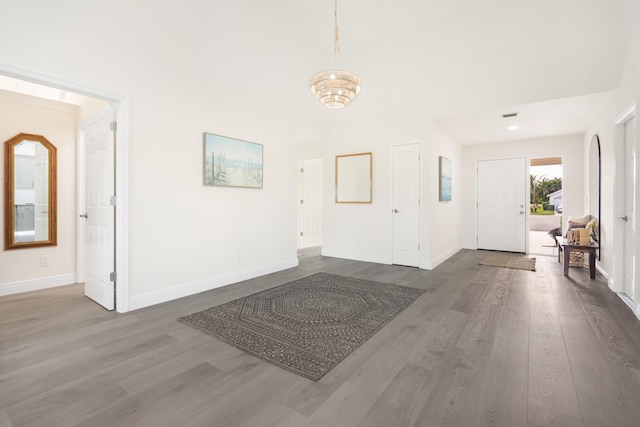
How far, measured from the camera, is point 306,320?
9.46ft

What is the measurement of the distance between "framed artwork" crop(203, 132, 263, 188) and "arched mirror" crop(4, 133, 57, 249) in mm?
2121

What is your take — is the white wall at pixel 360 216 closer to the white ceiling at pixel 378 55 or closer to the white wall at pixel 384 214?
the white wall at pixel 384 214

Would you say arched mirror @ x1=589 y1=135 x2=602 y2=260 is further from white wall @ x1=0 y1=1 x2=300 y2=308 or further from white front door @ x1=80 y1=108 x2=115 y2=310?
white front door @ x1=80 y1=108 x2=115 y2=310

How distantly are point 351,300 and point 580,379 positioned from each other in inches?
80.3

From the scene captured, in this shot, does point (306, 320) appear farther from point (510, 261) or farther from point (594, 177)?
point (594, 177)

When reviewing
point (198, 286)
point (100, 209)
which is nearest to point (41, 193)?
point (100, 209)

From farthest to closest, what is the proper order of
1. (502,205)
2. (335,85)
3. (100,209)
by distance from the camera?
(502,205), (100,209), (335,85)

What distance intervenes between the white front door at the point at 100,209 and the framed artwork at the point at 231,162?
100cm

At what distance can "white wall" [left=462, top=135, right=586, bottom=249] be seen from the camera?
6.12 m

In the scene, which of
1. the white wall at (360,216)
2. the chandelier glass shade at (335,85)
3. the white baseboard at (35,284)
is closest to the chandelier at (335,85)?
the chandelier glass shade at (335,85)

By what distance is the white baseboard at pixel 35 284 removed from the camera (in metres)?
3.57

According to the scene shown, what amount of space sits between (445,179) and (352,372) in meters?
4.72

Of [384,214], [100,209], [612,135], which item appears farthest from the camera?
[384,214]

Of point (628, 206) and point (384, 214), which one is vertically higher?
point (628, 206)
